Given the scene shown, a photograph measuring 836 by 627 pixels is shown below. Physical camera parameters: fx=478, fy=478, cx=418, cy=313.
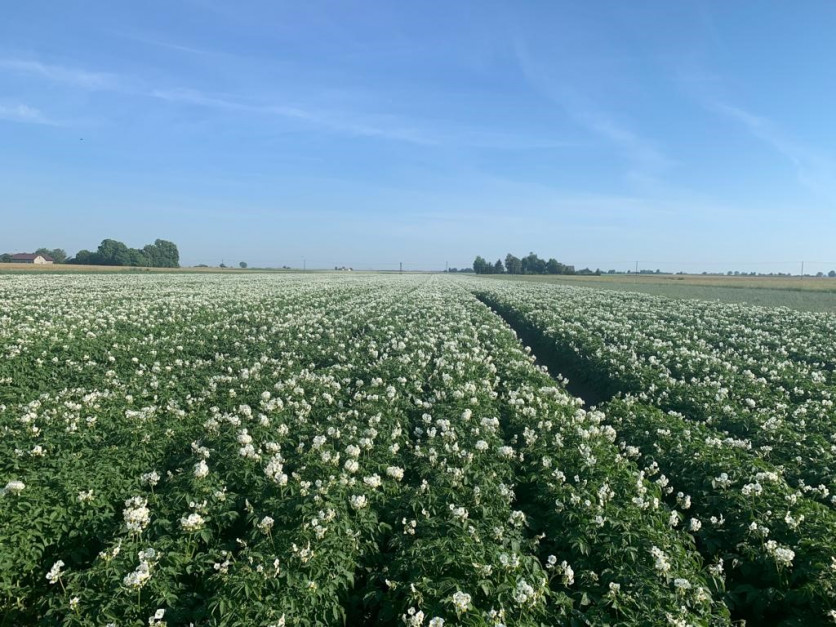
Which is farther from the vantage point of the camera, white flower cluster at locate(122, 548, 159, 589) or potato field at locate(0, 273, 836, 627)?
potato field at locate(0, 273, 836, 627)

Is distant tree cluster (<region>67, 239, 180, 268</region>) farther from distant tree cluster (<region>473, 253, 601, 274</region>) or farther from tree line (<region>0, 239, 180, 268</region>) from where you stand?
distant tree cluster (<region>473, 253, 601, 274</region>)

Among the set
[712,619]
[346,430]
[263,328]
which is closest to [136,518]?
[346,430]

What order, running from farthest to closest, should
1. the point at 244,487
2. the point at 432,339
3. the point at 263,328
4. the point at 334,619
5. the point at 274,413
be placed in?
the point at 263,328, the point at 432,339, the point at 274,413, the point at 244,487, the point at 334,619

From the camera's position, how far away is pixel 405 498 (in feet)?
18.9

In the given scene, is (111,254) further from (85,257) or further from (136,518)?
(136,518)

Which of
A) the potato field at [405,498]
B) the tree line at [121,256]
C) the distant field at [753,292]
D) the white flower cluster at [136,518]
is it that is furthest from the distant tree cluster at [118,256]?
the white flower cluster at [136,518]

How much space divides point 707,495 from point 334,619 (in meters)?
5.04

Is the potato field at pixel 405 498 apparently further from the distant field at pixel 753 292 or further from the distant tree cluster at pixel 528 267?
the distant tree cluster at pixel 528 267

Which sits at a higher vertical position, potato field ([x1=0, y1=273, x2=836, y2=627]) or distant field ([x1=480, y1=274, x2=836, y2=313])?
distant field ([x1=480, y1=274, x2=836, y2=313])

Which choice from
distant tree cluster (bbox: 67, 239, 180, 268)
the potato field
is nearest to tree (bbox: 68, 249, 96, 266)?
distant tree cluster (bbox: 67, 239, 180, 268)

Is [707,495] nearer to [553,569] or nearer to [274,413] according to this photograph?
[553,569]

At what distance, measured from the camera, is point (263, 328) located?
18.1 m

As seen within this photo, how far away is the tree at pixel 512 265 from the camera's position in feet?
495

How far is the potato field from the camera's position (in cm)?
406
